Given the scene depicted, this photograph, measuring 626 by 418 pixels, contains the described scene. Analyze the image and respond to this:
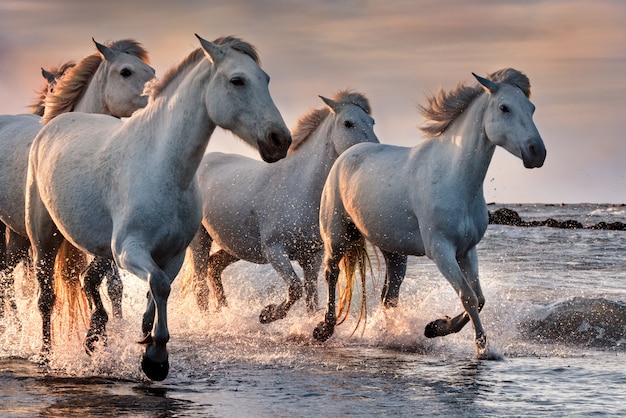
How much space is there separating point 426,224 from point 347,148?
1930 mm

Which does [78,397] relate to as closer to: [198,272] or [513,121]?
[513,121]

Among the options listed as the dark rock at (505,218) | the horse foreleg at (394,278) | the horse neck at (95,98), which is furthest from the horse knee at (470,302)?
the dark rock at (505,218)

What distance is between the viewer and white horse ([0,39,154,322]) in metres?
7.90

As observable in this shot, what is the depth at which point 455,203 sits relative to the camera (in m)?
7.95

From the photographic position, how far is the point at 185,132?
20.0ft

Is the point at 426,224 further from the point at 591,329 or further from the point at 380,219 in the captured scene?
the point at 591,329

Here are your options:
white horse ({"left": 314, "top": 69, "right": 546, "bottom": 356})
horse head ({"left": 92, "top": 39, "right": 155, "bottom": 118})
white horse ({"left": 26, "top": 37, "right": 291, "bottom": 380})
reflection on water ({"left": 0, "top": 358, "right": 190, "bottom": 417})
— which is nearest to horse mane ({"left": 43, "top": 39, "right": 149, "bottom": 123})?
horse head ({"left": 92, "top": 39, "right": 155, "bottom": 118})

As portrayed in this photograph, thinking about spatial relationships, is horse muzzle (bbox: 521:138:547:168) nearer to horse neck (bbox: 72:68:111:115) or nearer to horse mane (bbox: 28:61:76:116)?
horse neck (bbox: 72:68:111:115)

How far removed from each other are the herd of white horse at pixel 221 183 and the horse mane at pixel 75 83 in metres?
0.01

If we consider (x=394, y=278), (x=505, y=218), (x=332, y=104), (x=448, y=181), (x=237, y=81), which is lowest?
(x=394, y=278)

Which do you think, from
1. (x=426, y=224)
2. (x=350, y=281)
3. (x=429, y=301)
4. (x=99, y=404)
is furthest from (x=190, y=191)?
(x=429, y=301)

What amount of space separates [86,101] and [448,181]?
112 inches

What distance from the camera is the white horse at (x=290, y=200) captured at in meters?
9.59

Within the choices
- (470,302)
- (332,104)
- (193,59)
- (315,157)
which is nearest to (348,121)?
(332,104)
